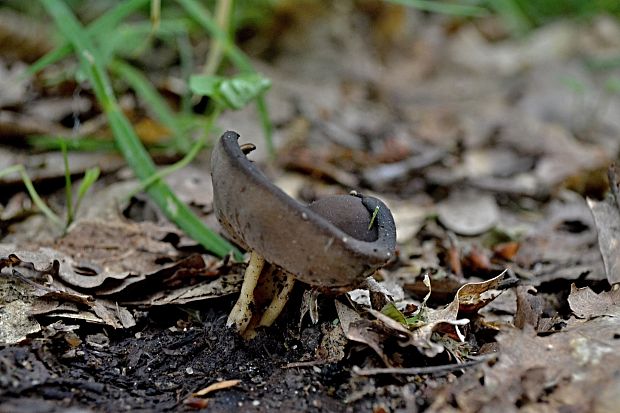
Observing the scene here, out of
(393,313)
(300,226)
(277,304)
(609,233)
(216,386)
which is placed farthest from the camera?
(609,233)

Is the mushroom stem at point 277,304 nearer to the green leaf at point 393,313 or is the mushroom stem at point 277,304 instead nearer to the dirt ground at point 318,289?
the dirt ground at point 318,289

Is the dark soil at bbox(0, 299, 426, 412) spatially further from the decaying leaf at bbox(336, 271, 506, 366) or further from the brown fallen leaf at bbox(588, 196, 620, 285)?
the brown fallen leaf at bbox(588, 196, 620, 285)

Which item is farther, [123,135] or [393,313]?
[123,135]

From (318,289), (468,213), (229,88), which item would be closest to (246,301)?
(318,289)

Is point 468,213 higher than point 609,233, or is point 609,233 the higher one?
point 609,233

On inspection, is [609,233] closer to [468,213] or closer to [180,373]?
[468,213]

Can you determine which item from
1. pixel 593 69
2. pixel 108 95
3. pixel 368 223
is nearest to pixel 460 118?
pixel 593 69

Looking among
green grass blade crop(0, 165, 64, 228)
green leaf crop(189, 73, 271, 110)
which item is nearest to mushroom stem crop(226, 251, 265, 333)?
green leaf crop(189, 73, 271, 110)
